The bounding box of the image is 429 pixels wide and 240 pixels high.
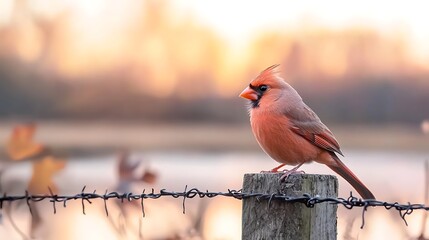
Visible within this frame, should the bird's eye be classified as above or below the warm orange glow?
above

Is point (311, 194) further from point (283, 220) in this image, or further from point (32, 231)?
point (32, 231)

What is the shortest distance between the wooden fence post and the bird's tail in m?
0.86

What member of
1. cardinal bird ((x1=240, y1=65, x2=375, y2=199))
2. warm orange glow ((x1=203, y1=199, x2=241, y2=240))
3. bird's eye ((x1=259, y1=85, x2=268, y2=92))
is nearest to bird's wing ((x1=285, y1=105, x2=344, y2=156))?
cardinal bird ((x1=240, y1=65, x2=375, y2=199))

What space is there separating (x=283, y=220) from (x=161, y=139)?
427 inches

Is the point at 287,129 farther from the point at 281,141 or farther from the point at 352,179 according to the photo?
the point at 352,179

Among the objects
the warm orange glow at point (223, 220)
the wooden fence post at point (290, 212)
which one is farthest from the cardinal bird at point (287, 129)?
the wooden fence post at point (290, 212)

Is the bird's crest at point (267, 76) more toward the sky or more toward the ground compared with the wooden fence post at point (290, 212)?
more toward the sky

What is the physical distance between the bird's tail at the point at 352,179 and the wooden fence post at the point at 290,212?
860 mm

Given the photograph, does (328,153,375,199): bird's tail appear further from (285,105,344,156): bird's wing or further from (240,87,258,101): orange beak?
(240,87,258,101): orange beak

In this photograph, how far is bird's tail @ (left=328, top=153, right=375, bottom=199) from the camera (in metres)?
3.63

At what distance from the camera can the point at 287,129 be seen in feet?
12.2

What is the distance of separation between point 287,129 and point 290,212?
3.48 feet

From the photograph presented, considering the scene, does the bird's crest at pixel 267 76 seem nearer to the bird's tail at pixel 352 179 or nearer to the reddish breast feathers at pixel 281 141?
the reddish breast feathers at pixel 281 141

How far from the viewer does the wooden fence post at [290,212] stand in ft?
8.79
